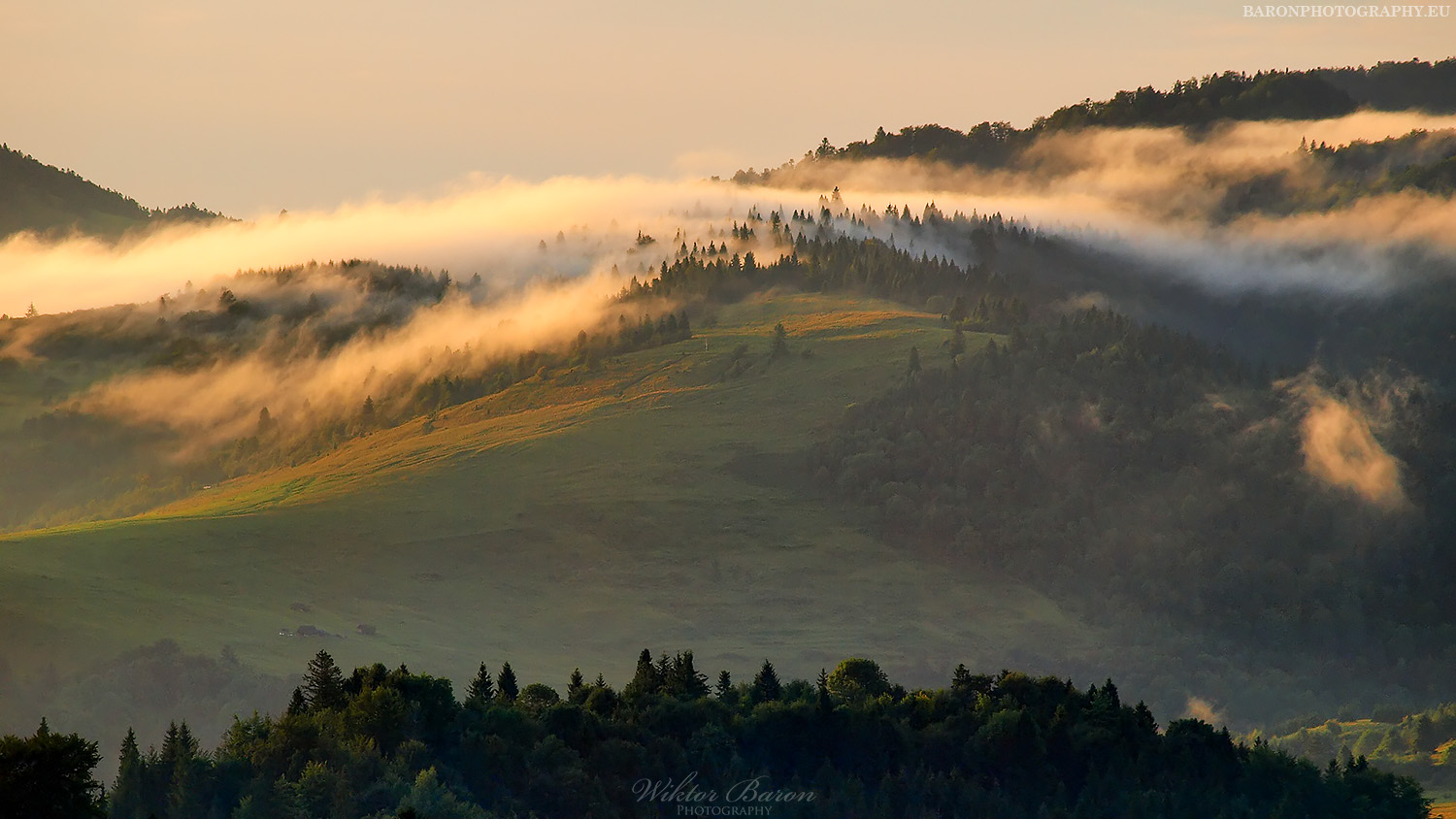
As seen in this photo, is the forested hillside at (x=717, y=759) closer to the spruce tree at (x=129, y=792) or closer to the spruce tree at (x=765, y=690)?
the spruce tree at (x=129, y=792)

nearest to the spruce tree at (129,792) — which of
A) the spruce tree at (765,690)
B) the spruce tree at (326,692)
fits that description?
the spruce tree at (326,692)

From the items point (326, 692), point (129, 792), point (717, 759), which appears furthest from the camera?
point (717, 759)

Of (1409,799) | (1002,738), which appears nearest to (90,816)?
(1002,738)

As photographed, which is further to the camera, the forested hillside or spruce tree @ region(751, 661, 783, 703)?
spruce tree @ region(751, 661, 783, 703)

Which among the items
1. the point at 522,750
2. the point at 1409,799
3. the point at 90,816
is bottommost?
the point at 1409,799

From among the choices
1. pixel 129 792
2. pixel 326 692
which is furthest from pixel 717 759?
pixel 129 792

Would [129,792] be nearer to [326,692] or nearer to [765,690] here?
[326,692]

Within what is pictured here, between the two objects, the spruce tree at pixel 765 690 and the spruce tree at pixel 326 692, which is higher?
the spruce tree at pixel 326 692

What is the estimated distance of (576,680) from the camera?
588ft

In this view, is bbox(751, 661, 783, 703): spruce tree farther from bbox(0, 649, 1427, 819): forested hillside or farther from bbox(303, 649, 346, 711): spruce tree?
bbox(303, 649, 346, 711): spruce tree

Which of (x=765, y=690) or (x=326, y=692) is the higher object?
(x=326, y=692)

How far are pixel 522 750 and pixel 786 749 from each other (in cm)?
2330

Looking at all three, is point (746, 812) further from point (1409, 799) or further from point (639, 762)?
point (1409, 799)

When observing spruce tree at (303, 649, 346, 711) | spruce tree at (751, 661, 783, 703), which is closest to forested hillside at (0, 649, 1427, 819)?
spruce tree at (303, 649, 346, 711)
